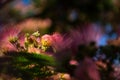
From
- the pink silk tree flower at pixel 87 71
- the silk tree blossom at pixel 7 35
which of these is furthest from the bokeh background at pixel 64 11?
the pink silk tree flower at pixel 87 71

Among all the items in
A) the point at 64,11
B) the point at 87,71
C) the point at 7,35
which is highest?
the point at 64,11

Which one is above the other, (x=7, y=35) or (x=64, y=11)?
(x=64, y=11)

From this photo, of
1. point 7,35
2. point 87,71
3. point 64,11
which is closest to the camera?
point 87,71

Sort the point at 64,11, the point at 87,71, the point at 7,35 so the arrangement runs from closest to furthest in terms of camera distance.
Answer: the point at 87,71 → the point at 7,35 → the point at 64,11

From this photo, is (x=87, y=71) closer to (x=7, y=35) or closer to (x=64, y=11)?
(x=7, y=35)

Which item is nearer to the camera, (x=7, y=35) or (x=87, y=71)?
(x=87, y=71)

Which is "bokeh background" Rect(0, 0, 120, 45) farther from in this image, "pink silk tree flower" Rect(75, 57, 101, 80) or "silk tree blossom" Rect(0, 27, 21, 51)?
"pink silk tree flower" Rect(75, 57, 101, 80)

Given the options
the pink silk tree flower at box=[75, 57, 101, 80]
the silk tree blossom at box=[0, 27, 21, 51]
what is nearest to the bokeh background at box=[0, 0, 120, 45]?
the silk tree blossom at box=[0, 27, 21, 51]

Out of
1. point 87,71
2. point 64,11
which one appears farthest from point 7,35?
point 64,11

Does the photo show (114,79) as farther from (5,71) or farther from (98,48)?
(5,71)
